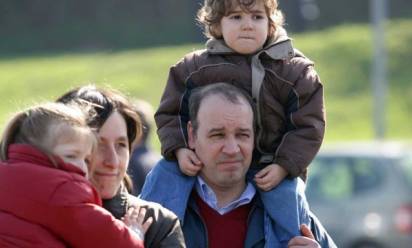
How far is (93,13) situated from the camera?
149 feet

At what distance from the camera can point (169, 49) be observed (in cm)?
3981

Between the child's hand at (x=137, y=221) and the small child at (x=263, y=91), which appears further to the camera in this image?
the small child at (x=263, y=91)

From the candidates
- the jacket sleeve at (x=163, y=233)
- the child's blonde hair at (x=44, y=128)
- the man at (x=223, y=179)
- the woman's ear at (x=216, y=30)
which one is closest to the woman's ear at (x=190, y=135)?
the man at (x=223, y=179)

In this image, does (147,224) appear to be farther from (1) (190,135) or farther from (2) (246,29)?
(2) (246,29)

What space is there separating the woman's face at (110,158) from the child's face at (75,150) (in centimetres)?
23

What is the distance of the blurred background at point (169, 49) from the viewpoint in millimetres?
32344

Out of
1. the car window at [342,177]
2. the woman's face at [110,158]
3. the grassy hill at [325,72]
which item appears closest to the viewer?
the woman's face at [110,158]

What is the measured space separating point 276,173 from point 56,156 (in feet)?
4.30

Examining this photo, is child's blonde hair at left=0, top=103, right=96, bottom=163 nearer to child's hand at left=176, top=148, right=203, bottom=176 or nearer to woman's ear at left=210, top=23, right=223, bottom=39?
child's hand at left=176, top=148, right=203, bottom=176

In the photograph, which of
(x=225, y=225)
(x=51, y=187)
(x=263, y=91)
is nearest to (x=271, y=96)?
(x=263, y=91)

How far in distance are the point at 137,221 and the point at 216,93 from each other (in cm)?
80

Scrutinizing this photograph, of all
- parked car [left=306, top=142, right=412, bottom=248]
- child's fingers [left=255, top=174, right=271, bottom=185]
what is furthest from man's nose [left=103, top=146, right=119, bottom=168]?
parked car [left=306, top=142, right=412, bottom=248]

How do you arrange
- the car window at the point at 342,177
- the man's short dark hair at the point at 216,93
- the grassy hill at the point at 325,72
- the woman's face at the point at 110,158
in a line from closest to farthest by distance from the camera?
1. the woman's face at the point at 110,158
2. the man's short dark hair at the point at 216,93
3. the car window at the point at 342,177
4. the grassy hill at the point at 325,72

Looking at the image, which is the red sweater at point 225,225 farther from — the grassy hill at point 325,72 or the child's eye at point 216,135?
the grassy hill at point 325,72
